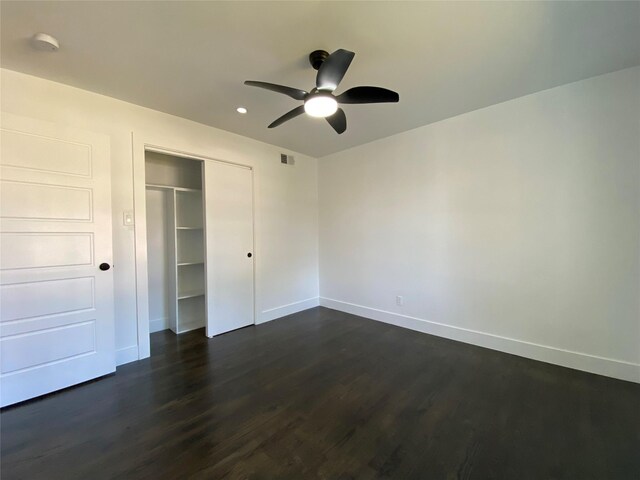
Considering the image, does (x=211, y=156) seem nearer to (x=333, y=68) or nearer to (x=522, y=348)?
(x=333, y=68)

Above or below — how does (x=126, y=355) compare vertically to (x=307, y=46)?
below

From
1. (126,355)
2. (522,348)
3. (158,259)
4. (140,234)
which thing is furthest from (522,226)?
(158,259)

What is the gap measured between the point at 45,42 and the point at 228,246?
7.72 feet

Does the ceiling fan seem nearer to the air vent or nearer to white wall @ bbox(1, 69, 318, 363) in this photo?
white wall @ bbox(1, 69, 318, 363)

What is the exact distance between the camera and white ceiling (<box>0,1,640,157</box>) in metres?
1.60

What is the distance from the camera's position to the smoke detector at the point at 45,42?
1738 mm

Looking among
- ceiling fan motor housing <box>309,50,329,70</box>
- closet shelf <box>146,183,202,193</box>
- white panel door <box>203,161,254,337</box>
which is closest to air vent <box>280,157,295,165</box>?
white panel door <box>203,161,254,337</box>

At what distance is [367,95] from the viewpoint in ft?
6.37

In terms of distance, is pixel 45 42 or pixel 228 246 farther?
pixel 228 246

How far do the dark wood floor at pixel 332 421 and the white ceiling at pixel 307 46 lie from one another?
266cm

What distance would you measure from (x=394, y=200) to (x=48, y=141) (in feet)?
11.9

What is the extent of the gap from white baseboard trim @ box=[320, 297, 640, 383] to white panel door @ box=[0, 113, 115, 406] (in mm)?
3312

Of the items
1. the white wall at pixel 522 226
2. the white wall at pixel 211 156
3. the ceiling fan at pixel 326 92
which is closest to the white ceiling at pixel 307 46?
the white wall at pixel 211 156

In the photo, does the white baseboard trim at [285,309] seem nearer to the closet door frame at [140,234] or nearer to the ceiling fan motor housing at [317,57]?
the closet door frame at [140,234]
